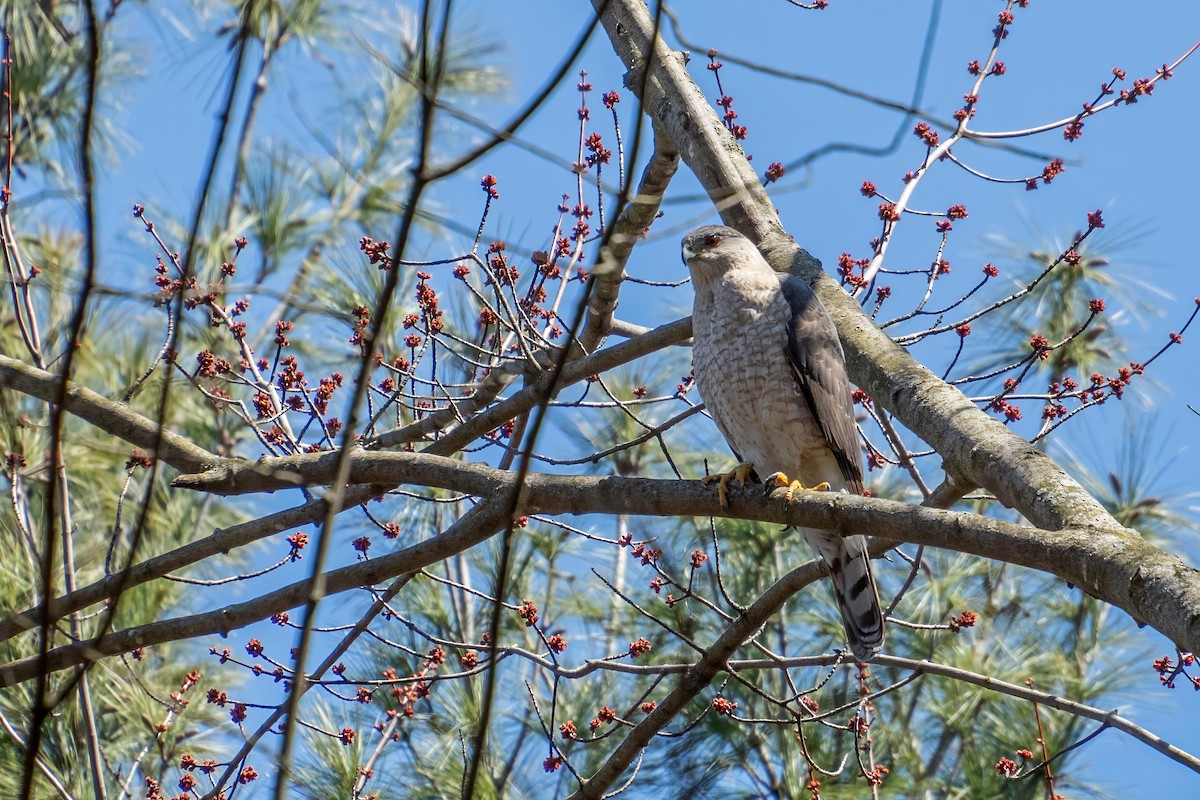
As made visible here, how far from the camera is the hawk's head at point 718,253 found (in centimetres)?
439

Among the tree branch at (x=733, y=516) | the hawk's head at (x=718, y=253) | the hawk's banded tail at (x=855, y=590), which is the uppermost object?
the hawk's head at (x=718, y=253)

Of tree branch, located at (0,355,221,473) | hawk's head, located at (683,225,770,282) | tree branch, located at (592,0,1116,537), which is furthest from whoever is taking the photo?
hawk's head, located at (683,225,770,282)

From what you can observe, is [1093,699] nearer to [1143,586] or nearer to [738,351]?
[738,351]

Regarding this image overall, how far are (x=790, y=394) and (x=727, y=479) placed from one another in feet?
1.85

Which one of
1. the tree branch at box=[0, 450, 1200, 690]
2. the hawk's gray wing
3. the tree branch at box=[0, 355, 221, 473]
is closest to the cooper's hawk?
the hawk's gray wing

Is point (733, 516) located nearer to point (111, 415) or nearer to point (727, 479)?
point (727, 479)

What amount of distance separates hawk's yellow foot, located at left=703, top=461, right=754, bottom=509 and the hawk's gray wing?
307 mm

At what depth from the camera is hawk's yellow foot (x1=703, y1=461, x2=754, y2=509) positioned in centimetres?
290

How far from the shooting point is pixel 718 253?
4418 millimetres

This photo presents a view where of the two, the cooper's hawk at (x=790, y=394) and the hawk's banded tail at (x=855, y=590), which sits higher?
the cooper's hawk at (x=790, y=394)

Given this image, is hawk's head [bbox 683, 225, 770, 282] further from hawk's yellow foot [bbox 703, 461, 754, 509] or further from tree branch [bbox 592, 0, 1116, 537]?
hawk's yellow foot [bbox 703, 461, 754, 509]

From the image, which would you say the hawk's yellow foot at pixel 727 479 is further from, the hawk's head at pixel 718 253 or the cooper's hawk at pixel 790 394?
the hawk's head at pixel 718 253

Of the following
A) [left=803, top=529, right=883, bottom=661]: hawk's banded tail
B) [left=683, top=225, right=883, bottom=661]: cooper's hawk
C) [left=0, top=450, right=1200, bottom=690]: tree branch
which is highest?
[left=683, top=225, right=883, bottom=661]: cooper's hawk

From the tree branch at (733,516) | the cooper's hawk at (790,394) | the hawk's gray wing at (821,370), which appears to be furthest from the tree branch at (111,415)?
the hawk's gray wing at (821,370)
